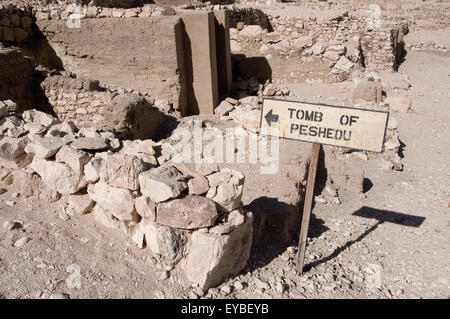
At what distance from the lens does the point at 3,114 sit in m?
4.24

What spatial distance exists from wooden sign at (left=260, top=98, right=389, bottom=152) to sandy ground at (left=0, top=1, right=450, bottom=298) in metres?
1.28

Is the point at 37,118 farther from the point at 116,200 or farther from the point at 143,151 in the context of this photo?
the point at 116,200

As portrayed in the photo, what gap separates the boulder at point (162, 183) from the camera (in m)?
2.98

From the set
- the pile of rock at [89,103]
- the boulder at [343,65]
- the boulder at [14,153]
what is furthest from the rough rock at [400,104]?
the boulder at [14,153]

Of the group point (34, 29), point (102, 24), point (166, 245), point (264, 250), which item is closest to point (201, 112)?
point (102, 24)

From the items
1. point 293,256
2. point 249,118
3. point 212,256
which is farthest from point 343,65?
point 212,256

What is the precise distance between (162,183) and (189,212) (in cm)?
32

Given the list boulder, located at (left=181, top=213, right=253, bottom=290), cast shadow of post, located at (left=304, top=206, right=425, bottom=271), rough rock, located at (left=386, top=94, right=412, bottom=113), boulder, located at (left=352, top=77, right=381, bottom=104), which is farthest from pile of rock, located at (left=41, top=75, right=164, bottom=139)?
rough rock, located at (left=386, top=94, right=412, bottom=113)

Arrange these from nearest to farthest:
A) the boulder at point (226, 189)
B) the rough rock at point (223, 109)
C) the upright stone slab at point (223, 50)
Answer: the boulder at point (226, 189) → the rough rock at point (223, 109) → the upright stone slab at point (223, 50)

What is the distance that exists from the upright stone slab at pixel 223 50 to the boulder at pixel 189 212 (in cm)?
609

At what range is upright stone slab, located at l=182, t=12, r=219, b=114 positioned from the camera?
743 centimetres

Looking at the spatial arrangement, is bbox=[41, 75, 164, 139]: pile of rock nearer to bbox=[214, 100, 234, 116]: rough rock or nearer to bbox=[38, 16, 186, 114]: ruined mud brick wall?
bbox=[38, 16, 186, 114]: ruined mud brick wall

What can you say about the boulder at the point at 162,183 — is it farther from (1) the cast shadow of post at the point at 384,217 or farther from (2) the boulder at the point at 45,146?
(1) the cast shadow of post at the point at 384,217
